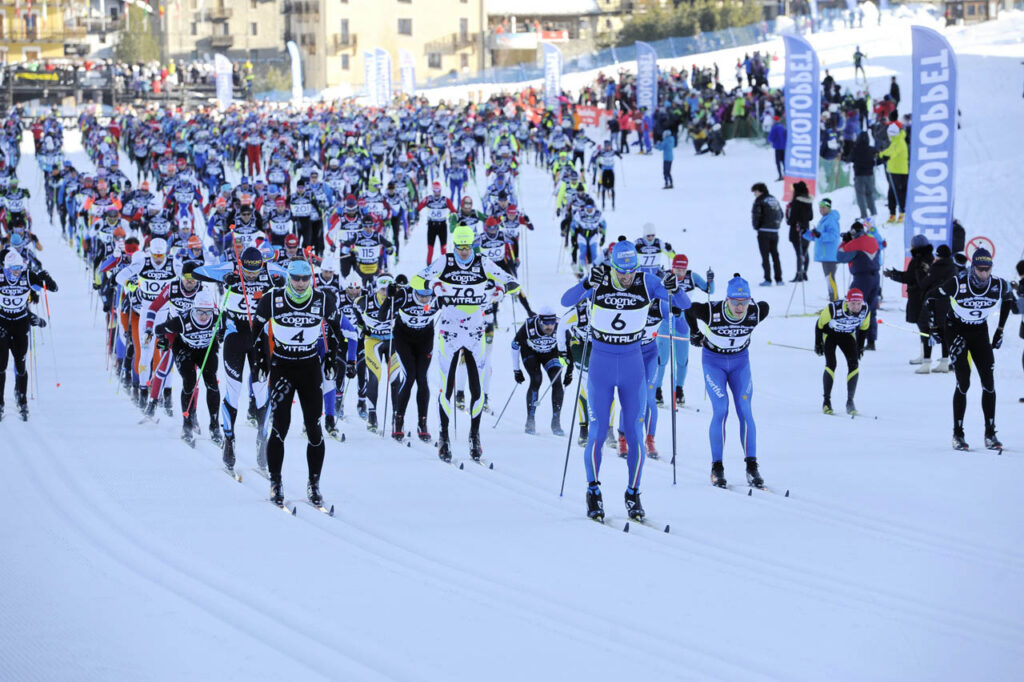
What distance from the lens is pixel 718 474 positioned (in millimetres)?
10164

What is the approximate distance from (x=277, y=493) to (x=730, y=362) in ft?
12.3

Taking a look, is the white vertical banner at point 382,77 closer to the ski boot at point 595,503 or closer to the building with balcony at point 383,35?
the building with balcony at point 383,35

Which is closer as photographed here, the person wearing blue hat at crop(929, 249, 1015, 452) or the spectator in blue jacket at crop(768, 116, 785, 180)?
the person wearing blue hat at crop(929, 249, 1015, 452)

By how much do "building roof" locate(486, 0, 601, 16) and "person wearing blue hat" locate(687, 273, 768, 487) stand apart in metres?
86.7

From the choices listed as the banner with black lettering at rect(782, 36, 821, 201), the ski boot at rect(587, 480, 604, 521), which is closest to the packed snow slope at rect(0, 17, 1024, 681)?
the ski boot at rect(587, 480, 604, 521)

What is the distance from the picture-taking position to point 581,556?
799 cm

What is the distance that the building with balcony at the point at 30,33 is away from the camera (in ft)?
252

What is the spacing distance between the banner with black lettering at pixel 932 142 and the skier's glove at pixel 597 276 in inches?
378

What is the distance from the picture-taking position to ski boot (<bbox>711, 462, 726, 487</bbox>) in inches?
398

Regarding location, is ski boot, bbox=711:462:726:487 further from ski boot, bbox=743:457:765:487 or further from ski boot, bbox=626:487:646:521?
ski boot, bbox=626:487:646:521

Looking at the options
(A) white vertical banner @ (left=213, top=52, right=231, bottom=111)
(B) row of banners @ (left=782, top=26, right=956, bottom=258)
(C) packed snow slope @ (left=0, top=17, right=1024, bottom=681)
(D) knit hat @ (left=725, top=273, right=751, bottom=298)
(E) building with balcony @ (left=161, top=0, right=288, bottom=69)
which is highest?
(E) building with balcony @ (left=161, top=0, right=288, bottom=69)

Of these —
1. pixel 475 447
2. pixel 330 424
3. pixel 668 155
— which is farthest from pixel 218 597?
pixel 668 155

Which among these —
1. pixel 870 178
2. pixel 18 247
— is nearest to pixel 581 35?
pixel 870 178

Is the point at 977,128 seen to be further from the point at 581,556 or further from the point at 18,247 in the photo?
the point at 581,556
